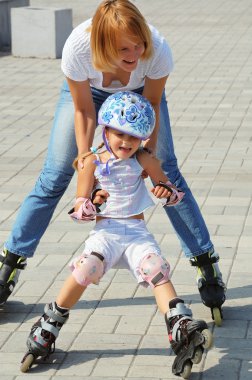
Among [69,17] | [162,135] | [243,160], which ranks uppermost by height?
[162,135]

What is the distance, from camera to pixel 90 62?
463 cm

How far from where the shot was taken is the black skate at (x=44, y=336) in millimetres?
4488

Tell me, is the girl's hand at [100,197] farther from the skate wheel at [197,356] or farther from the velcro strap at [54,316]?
the skate wheel at [197,356]

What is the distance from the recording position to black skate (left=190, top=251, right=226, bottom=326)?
5.00 metres

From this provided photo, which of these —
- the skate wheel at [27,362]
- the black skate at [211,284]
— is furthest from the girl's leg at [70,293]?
the black skate at [211,284]

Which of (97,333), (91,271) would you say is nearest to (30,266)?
(97,333)

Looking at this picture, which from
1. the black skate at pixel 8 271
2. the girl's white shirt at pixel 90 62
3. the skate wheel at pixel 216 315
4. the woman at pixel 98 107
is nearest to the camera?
the woman at pixel 98 107

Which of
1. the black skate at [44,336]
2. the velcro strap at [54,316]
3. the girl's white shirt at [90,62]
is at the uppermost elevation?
the girl's white shirt at [90,62]

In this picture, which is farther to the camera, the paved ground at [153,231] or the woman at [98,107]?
the paved ground at [153,231]

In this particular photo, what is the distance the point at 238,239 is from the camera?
21.0 feet

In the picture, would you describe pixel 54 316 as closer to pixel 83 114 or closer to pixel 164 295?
pixel 164 295

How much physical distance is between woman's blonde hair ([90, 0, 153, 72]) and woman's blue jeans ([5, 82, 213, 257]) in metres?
0.59

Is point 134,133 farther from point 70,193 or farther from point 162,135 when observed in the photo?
point 70,193

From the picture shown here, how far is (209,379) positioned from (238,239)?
213 cm
